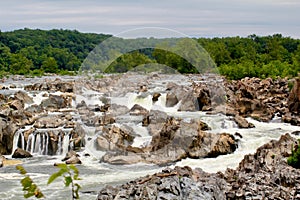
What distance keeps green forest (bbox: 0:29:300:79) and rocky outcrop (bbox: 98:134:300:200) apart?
15.5ft

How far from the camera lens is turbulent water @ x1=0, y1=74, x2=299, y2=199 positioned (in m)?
11.0

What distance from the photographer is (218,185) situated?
8531mm

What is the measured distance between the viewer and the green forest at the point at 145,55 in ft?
51.7

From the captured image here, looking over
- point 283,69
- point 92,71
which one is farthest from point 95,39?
point 92,71

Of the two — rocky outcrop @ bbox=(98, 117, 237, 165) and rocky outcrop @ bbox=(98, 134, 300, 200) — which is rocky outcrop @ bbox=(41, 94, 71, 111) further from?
rocky outcrop @ bbox=(98, 134, 300, 200)

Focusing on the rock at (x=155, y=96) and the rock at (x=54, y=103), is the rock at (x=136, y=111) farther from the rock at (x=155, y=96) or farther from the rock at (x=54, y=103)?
the rock at (x=54, y=103)

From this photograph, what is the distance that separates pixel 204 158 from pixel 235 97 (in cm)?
1067

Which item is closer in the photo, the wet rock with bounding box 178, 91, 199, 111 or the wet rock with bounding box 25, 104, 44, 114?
the wet rock with bounding box 25, 104, 44, 114

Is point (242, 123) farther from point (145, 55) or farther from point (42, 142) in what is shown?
point (42, 142)

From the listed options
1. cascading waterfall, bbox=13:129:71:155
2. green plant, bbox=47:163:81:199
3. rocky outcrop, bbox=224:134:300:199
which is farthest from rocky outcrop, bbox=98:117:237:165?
green plant, bbox=47:163:81:199

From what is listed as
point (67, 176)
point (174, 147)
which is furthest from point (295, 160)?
point (67, 176)

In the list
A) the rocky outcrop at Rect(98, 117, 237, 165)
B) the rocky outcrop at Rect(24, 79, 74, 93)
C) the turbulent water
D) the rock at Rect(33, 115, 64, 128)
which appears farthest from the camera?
the rocky outcrop at Rect(24, 79, 74, 93)

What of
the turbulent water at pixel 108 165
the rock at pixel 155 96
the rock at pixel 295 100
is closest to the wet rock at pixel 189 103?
the turbulent water at pixel 108 165

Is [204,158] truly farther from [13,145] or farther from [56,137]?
[13,145]
